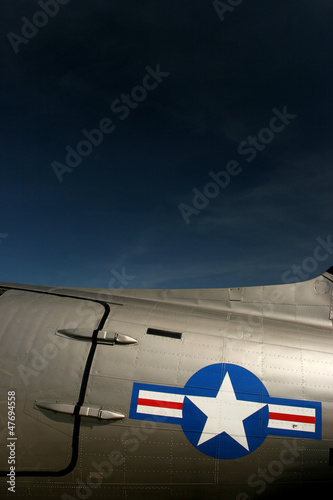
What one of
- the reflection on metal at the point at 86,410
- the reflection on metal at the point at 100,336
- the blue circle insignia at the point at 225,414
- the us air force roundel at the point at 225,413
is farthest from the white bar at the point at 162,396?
the reflection on metal at the point at 100,336

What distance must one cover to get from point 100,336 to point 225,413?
9.32 feet

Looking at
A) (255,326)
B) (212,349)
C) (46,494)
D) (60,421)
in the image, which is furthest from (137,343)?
(46,494)

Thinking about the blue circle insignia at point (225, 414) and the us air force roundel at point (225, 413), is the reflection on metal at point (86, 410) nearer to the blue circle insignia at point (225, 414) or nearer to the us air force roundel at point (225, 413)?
the us air force roundel at point (225, 413)

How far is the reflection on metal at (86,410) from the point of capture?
20.1ft

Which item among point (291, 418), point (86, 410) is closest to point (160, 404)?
A: point (86, 410)

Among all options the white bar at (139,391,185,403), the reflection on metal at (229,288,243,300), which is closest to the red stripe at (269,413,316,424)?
the white bar at (139,391,185,403)

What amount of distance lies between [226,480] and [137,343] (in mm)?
2969

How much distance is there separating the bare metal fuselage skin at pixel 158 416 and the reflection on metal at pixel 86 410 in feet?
0.06

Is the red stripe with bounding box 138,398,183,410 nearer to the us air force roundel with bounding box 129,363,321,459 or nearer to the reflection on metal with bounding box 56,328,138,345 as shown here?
the us air force roundel with bounding box 129,363,321,459

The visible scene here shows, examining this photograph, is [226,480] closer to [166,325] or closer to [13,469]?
[166,325]

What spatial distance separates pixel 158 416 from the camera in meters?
6.18

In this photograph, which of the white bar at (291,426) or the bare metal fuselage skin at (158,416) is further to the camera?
the white bar at (291,426)

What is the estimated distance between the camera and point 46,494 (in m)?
6.22

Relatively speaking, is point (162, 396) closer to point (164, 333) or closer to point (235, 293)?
point (164, 333)
